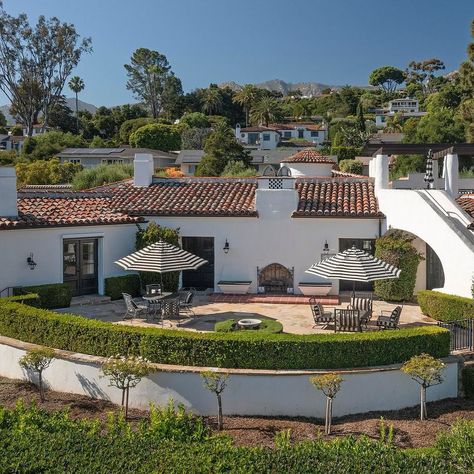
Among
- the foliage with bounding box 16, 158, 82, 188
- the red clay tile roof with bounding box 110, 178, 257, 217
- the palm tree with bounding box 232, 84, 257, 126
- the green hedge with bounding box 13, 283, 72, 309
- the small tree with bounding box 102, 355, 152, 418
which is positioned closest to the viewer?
the small tree with bounding box 102, 355, 152, 418

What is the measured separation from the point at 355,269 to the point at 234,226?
7563mm

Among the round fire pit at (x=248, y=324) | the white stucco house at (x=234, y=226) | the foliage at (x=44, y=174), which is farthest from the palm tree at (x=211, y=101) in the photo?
the round fire pit at (x=248, y=324)

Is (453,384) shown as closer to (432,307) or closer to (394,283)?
(432,307)

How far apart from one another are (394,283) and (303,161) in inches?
563

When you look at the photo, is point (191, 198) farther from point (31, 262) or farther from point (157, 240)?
point (31, 262)

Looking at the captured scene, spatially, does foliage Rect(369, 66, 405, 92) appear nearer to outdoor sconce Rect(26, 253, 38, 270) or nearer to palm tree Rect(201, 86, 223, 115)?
palm tree Rect(201, 86, 223, 115)

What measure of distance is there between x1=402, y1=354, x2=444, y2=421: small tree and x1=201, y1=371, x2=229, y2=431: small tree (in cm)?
367

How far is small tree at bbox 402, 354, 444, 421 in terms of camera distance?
1090 cm

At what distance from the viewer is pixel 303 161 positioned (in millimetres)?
32000

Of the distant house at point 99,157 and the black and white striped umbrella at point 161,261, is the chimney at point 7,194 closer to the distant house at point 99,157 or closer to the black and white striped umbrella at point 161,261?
the black and white striped umbrella at point 161,261

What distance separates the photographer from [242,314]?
1717 centimetres

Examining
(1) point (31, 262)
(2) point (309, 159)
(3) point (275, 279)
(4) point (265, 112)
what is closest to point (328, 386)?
(3) point (275, 279)

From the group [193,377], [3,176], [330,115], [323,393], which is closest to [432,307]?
[323,393]

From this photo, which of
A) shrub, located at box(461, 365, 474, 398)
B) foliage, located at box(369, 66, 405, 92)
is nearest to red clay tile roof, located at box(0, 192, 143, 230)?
shrub, located at box(461, 365, 474, 398)
